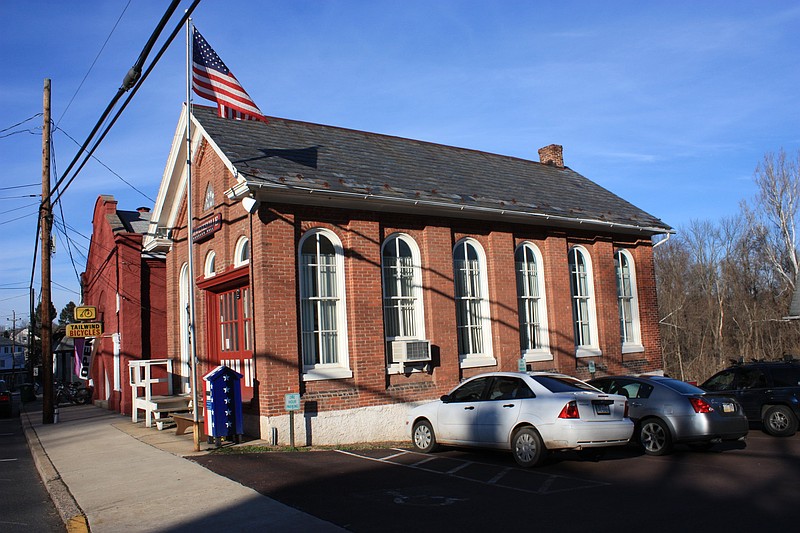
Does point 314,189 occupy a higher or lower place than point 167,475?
higher

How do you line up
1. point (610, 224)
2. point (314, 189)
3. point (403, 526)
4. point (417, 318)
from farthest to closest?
point (610, 224) < point (417, 318) < point (314, 189) < point (403, 526)

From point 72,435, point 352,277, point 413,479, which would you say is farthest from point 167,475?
point 72,435

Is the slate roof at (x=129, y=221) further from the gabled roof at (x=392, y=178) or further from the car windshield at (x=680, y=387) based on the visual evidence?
the car windshield at (x=680, y=387)

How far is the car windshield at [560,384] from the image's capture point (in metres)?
11.1

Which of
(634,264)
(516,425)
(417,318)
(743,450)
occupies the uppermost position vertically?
(634,264)

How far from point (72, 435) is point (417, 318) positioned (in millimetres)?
9100

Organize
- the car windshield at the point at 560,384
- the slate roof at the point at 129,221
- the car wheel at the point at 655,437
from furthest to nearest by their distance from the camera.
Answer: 1. the slate roof at the point at 129,221
2. the car wheel at the point at 655,437
3. the car windshield at the point at 560,384

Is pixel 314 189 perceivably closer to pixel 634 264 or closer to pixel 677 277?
pixel 634 264

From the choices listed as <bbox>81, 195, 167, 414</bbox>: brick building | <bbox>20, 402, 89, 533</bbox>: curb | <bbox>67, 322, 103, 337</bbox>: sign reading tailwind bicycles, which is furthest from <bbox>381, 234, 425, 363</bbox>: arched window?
<bbox>67, 322, 103, 337</bbox>: sign reading tailwind bicycles

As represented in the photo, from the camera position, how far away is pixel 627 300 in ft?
70.8

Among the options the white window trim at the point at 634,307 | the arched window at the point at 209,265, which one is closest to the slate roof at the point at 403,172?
the white window trim at the point at 634,307

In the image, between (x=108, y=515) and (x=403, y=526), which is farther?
(x=108, y=515)

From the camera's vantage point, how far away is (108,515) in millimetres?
8492

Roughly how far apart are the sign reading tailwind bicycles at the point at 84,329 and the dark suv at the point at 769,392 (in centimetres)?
1943
